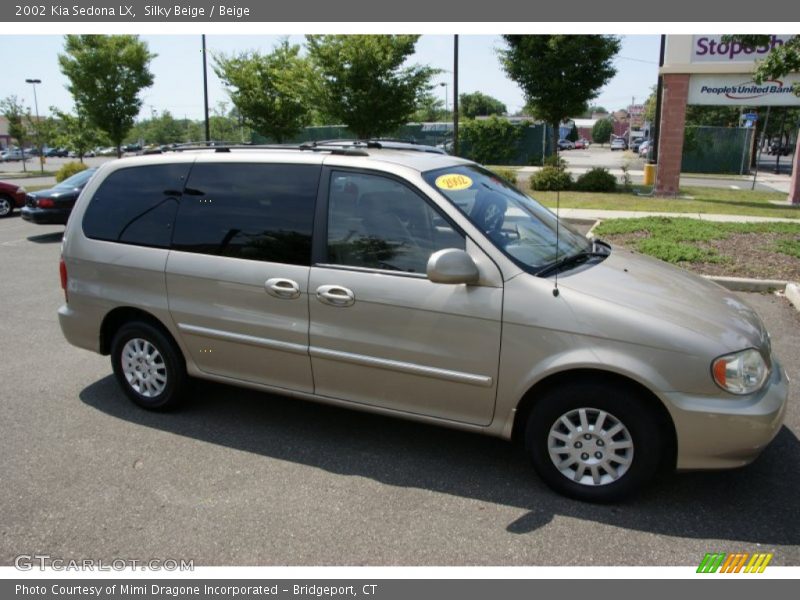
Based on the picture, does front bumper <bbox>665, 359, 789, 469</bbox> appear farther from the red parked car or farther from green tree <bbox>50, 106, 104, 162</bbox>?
green tree <bbox>50, 106, 104, 162</bbox>

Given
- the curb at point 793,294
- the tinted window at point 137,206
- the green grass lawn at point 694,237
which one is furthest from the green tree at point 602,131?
the tinted window at point 137,206

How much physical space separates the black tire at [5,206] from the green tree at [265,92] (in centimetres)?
930

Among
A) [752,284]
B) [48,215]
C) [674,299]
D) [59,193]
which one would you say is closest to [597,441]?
[674,299]

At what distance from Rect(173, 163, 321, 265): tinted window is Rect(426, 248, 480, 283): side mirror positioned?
0.90 meters

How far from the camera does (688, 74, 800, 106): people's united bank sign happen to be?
57.0ft

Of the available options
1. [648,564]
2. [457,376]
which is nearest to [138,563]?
[457,376]

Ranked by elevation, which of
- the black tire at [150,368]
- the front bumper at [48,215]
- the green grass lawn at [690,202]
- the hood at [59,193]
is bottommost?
the black tire at [150,368]

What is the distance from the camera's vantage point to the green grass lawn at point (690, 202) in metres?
15.1

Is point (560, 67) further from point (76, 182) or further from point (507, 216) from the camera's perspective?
point (507, 216)

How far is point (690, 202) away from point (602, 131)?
7837 centimetres

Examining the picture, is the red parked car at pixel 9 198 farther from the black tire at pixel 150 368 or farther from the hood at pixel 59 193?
the black tire at pixel 150 368

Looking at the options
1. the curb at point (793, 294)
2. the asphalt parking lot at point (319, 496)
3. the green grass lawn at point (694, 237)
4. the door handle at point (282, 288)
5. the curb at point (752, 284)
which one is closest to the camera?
the asphalt parking lot at point (319, 496)

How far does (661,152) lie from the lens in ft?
60.5

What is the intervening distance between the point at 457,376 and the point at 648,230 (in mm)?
8347
